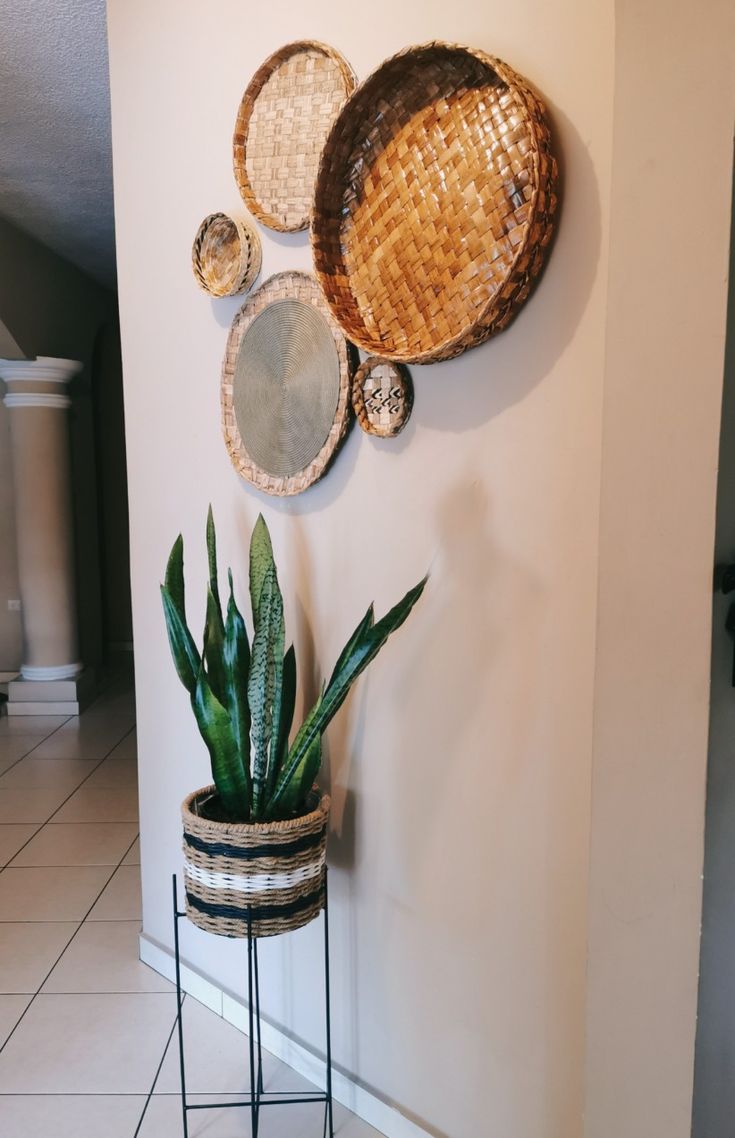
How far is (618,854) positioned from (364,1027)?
3.14 feet

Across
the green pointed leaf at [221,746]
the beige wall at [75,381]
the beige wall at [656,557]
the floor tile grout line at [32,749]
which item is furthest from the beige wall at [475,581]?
the beige wall at [75,381]

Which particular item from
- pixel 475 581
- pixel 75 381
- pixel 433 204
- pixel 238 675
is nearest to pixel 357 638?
pixel 475 581

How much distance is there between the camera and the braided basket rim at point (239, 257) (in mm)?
1847

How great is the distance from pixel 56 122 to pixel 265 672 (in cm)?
264

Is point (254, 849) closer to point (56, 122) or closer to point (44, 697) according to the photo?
point (56, 122)

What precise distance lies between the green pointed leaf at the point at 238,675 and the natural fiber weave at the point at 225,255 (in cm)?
70

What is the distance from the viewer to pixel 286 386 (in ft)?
5.86

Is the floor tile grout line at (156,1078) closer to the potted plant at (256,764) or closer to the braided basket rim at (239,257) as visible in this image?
the potted plant at (256,764)

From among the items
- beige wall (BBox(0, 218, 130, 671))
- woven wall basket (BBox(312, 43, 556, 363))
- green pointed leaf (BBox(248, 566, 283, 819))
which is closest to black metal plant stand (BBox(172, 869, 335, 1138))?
green pointed leaf (BBox(248, 566, 283, 819))

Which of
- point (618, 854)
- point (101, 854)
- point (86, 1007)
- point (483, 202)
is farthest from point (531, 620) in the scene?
point (101, 854)

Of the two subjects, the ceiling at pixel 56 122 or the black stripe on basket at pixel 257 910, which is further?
the ceiling at pixel 56 122

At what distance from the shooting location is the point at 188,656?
1.70m

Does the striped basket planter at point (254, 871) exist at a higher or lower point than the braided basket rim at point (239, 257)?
lower

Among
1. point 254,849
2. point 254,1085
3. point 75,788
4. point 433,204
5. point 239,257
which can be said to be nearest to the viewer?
point 433,204
